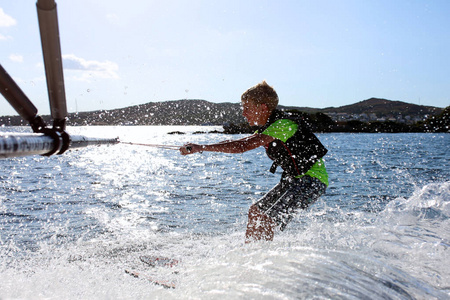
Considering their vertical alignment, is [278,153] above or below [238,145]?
below

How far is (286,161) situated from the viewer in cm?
468

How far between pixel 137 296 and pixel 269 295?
1.35 meters

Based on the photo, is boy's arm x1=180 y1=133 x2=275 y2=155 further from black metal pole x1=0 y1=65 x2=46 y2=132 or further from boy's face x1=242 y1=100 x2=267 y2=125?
black metal pole x1=0 y1=65 x2=46 y2=132

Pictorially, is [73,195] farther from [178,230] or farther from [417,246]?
[417,246]

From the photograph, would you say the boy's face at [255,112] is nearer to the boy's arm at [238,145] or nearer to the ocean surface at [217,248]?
the boy's arm at [238,145]

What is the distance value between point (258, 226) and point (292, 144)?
1119 mm

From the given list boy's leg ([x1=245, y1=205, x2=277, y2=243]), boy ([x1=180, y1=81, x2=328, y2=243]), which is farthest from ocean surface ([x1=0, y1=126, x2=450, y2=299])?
boy ([x1=180, y1=81, x2=328, y2=243])

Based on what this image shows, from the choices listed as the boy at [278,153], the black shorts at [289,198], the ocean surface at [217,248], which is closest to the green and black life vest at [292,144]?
the boy at [278,153]

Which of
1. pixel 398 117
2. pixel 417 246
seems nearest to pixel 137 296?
pixel 417 246

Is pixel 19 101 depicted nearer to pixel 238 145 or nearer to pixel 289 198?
pixel 238 145

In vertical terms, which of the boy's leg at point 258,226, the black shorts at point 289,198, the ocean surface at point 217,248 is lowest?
the ocean surface at point 217,248

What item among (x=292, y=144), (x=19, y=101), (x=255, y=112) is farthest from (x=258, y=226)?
(x=19, y=101)

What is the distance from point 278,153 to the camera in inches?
184

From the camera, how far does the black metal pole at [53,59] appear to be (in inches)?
71.6
